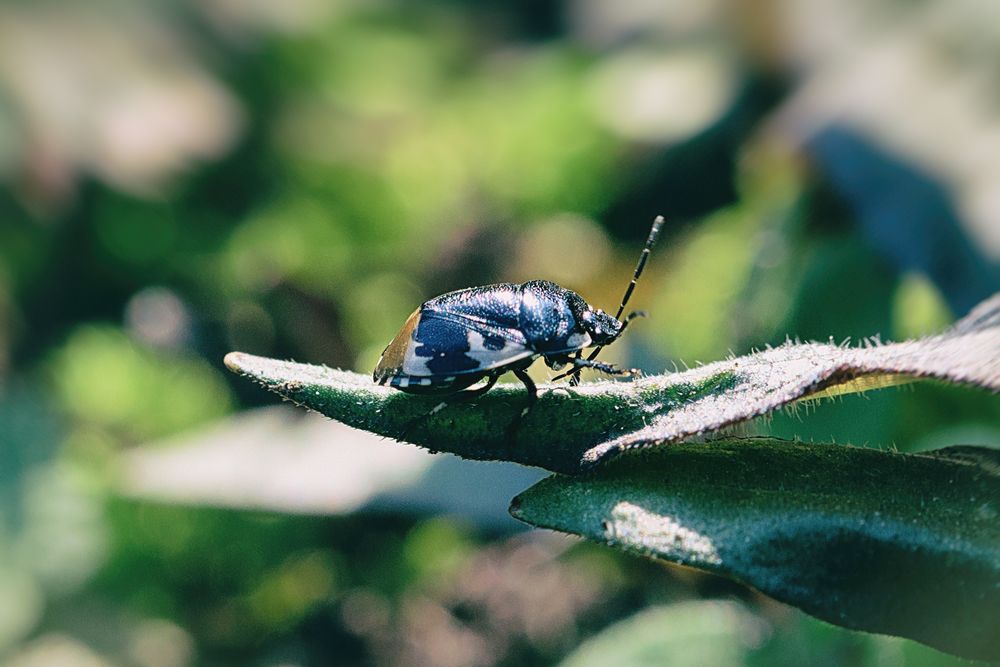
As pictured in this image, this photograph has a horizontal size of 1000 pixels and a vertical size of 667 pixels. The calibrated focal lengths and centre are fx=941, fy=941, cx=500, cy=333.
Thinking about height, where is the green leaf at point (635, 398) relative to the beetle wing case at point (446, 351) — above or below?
below

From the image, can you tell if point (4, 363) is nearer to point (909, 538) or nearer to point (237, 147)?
point (237, 147)

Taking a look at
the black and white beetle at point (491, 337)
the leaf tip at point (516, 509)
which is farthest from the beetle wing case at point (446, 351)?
the leaf tip at point (516, 509)

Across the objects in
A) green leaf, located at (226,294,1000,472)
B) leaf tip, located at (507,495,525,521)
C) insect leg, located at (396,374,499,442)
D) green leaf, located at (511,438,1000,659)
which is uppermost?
insect leg, located at (396,374,499,442)

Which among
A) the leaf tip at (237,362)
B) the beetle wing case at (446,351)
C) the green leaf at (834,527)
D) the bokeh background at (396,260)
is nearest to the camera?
the green leaf at (834,527)

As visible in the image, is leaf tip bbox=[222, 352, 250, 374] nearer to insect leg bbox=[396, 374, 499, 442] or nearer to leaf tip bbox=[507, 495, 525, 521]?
insect leg bbox=[396, 374, 499, 442]

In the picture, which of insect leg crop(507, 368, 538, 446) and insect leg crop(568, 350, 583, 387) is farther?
insect leg crop(568, 350, 583, 387)

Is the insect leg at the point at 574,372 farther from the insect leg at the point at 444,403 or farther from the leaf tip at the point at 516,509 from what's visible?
the leaf tip at the point at 516,509

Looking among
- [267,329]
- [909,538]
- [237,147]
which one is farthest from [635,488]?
[237,147]

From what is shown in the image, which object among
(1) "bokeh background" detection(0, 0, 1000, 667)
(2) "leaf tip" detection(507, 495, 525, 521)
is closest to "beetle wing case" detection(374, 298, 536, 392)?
(2) "leaf tip" detection(507, 495, 525, 521)
